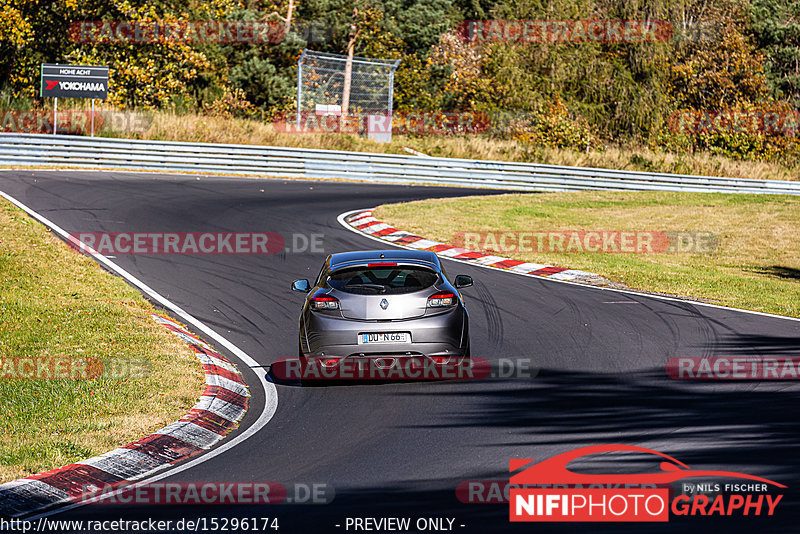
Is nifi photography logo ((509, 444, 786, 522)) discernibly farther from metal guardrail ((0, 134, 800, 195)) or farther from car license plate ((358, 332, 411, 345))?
metal guardrail ((0, 134, 800, 195))

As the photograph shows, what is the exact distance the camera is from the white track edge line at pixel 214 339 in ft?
26.1

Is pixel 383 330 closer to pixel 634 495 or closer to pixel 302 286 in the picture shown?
pixel 302 286

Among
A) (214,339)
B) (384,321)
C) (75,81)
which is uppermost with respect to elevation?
(75,81)

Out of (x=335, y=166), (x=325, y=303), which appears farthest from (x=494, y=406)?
(x=335, y=166)

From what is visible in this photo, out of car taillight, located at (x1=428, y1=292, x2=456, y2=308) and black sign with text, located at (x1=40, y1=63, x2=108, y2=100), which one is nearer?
car taillight, located at (x1=428, y1=292, x2=456, y2=308)

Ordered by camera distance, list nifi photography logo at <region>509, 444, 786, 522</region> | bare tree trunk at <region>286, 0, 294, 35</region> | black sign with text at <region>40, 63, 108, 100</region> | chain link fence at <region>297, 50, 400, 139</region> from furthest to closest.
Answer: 1. bare tree trunk at <region>286, 0, 294, 35</region>
2. chain link fence at <region>297, 50, 400, 139</region>
3. black sign with text at <region>40, 63, 108, 100</region>
4. nifi photography logo at <region>509, 444, 786, 522</region>

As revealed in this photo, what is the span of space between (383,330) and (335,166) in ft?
81.4

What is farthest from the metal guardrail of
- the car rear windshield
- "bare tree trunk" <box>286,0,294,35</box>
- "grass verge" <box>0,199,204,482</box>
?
"bare tree trunk" <box>286,0,294,35</box>

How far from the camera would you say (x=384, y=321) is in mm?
10562

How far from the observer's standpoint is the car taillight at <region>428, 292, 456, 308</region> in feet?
35.3

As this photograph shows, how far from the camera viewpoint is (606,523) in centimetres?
645

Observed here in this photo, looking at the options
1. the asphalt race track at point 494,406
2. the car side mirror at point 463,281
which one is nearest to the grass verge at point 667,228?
the asphalt race track at point 494,406

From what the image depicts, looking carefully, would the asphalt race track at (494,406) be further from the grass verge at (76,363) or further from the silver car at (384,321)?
the grass verge at (76,363)

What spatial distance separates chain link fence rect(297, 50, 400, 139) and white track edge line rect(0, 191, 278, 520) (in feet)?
56.3
